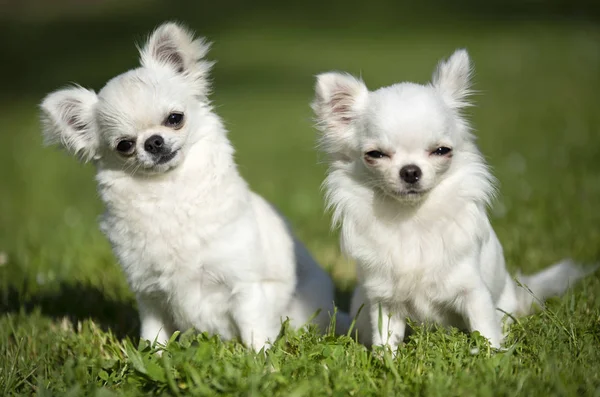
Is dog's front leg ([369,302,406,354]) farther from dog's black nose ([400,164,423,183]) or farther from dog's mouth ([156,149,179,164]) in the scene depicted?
dog's mouth ([156,149,179,164])

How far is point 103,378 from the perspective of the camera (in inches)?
138

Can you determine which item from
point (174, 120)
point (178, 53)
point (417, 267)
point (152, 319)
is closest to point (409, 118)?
point (417, 267)

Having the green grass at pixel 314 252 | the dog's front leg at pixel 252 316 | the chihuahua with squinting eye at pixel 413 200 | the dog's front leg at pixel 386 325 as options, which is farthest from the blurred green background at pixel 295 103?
the dog's front leg at pixel 386 325

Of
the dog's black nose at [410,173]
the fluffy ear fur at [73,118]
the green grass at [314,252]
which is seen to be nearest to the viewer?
the green grass at [314,252]

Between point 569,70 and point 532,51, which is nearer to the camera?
point 569,70

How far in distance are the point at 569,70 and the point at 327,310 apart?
36.0ft

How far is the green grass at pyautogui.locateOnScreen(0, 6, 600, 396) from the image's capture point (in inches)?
127

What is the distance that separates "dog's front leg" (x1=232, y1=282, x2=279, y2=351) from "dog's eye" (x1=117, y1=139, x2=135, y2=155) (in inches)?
37.7

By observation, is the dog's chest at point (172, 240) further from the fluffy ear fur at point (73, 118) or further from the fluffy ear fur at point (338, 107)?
the fluffy ear fur at point (338, 107)

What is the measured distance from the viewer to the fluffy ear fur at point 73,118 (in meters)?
4.09

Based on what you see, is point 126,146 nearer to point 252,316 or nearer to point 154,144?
point 154,144

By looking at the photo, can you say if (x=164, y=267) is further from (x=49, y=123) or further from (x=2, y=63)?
(x=2, y=63)

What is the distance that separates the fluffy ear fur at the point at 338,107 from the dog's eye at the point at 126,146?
102 cm

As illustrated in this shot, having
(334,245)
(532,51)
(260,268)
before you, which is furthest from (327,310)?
(532,51)
